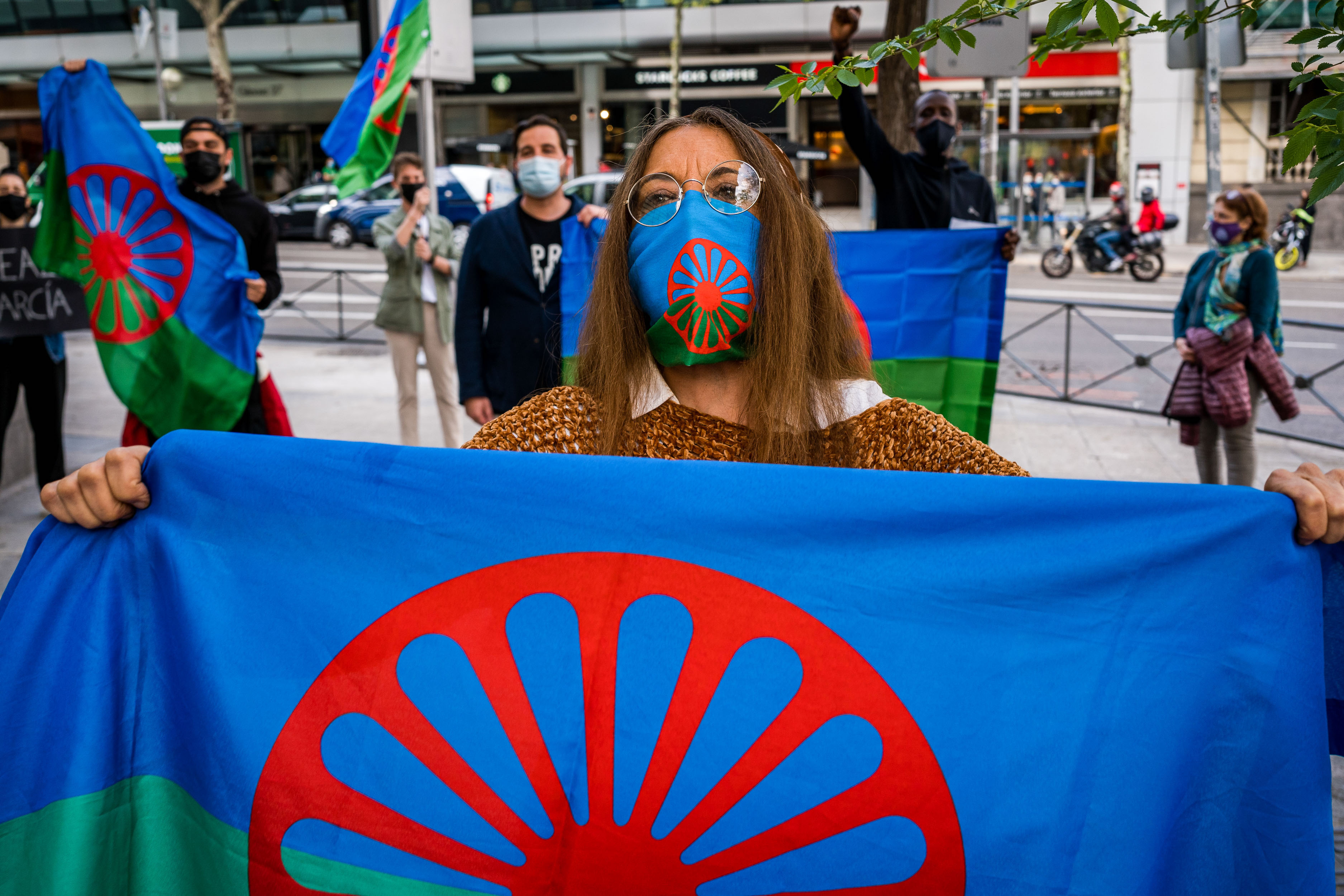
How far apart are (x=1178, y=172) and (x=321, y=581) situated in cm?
3092

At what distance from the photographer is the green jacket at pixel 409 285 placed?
732 centimetres

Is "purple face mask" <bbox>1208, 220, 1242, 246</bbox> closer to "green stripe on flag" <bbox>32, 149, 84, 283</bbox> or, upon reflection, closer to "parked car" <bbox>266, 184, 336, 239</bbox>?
"green stripe on flag" <bbox>32, 149, 84, 283</bbox>

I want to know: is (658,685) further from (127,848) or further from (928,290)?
(928,290)

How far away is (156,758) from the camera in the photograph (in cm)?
184

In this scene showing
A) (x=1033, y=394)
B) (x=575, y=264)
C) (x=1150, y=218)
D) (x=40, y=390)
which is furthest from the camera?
(x=1150, y=218)

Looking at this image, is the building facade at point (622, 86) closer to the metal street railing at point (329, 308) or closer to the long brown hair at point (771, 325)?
the metal street railing at point (329, 308)

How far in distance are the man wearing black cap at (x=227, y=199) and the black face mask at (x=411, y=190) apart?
5.26 feet

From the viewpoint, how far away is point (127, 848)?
1.82 m

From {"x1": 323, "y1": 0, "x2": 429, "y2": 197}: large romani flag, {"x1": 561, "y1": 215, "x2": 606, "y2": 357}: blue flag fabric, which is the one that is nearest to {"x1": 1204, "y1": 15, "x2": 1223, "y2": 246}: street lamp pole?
{"x1": 561, "y1": 215, "x2": 606, "y2": 357}: blue flag fabric

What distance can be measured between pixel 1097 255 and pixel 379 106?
1709cm

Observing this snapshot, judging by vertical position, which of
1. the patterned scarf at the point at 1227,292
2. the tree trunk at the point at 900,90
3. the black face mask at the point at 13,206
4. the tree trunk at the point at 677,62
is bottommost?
the patterned scarf at the point at 1227,292

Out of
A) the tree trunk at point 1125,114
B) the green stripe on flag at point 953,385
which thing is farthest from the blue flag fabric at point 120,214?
the tree trunk at point 1125,114

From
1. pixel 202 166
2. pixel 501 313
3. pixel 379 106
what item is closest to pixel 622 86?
pixel 379 106

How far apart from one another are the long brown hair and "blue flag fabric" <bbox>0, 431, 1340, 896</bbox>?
0.26 m
